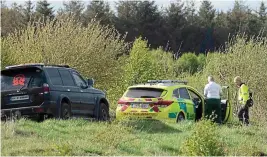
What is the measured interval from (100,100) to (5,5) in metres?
50.5

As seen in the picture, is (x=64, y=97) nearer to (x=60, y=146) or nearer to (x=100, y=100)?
(x=100, y=100)

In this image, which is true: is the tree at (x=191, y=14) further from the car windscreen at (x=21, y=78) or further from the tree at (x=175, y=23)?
the car windscreen at (x=21, y=78)

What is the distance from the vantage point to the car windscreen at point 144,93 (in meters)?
19.0

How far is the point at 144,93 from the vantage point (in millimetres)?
19188

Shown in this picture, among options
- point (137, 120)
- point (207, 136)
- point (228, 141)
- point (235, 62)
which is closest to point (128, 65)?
point (235, 62)

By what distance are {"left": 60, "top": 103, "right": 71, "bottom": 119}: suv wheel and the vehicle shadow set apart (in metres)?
1.82

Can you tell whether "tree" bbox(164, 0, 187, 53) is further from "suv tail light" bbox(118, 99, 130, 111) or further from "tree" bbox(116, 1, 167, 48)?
"suv tail light" bbox(118, 99, 130, 111)

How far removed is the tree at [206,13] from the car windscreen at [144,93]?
67.0m

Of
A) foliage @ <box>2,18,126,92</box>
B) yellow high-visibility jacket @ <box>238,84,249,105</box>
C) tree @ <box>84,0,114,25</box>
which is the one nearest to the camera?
yellow high-visibility jacket @ <box>238,84,249,105</box>

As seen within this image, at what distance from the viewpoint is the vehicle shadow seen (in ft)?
53.4

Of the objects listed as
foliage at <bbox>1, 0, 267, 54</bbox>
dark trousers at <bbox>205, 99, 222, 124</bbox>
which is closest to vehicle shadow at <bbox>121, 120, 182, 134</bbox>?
dark trousers at <bbox>205, 99, 222, 124</bbox>

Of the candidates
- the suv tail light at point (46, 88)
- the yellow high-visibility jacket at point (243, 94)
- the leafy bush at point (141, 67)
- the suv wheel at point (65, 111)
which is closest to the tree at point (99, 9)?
the leafy bush at point (141, 67)

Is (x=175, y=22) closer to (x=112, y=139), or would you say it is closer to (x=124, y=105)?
(x=124, y=105)

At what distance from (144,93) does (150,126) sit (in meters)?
2.55
